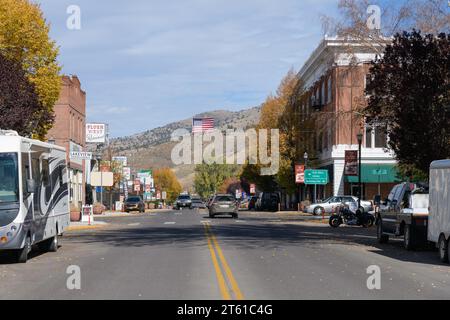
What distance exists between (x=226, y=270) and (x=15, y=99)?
53.9 ft

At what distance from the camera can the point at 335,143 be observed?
196ft

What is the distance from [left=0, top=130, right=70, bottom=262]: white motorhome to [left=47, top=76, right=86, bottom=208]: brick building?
36891mm

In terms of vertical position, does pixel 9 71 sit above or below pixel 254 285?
above

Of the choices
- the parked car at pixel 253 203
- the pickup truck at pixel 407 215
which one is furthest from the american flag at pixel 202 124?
the pickup truck at pixel 407 215

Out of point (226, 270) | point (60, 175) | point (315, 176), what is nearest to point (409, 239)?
point (226, 270)

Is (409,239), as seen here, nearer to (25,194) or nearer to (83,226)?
(25,194)

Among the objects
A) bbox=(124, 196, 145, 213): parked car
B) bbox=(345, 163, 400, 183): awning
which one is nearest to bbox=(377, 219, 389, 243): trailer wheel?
bbox=(345, 163, 400, 183): awning

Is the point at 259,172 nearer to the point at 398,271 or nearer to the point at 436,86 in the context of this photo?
the point at 436,86

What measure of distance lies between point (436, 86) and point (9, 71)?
17.0m

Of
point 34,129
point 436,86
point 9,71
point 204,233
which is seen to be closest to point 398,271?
point 436,86

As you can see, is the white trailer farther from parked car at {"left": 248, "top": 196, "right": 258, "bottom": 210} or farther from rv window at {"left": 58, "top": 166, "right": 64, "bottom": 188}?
parked car at {"left": 248, "top": 196, "right": 258, "bottom": 210}

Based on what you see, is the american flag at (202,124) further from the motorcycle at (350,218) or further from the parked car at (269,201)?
the motorcycle at (350,218)

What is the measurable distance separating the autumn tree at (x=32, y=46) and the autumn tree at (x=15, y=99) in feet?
15.2

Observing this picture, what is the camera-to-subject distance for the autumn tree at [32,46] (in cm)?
3625
